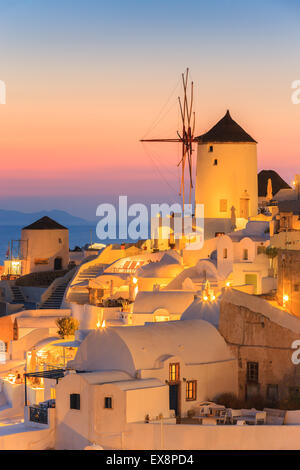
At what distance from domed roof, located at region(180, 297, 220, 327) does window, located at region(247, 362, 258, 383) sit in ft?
5.49

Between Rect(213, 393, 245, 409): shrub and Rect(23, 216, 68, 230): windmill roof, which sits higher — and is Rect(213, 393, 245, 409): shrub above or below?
below

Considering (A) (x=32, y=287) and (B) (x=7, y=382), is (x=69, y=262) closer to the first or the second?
(A) (x=32, y=287)

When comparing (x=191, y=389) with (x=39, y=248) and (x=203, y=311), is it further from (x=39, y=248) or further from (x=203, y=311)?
(x=39, y=248)

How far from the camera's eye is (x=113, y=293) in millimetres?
41188

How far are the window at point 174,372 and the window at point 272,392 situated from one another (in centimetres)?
252

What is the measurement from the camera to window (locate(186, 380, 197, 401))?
30.4m

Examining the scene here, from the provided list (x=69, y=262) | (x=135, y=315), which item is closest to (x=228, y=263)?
(x=135, y=315)

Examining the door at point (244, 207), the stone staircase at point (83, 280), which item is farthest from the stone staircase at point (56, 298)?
the door at point (244, 207)

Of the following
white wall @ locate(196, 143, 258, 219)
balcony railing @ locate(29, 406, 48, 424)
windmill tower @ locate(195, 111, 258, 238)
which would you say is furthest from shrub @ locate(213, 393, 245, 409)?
white wall @ locate(196, 143, 258, 219)

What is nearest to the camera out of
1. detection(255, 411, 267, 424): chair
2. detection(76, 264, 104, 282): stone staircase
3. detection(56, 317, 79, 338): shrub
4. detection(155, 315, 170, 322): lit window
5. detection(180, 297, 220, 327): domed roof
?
detection(255, 411, 267, 424): chair

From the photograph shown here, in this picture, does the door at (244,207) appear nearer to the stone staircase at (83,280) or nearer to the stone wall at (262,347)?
the stone staircase at (83,280)

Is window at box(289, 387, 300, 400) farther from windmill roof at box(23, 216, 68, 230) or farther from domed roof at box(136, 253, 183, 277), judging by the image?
windmill roof at box(23, 216, 68, 230)

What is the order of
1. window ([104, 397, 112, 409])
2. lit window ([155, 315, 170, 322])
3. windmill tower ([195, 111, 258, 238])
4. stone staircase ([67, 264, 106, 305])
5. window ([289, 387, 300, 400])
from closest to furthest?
1. window ([104, 397, 112, 409])
2. window ([289, 387, 300, 400])
3. lit window ([155, 315, 170, 322])
4. stone staircase ([67, 264, 106, 305])
5. windmill tower ([195, 111, 258, 238])

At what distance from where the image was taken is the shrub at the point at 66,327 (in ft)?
128
